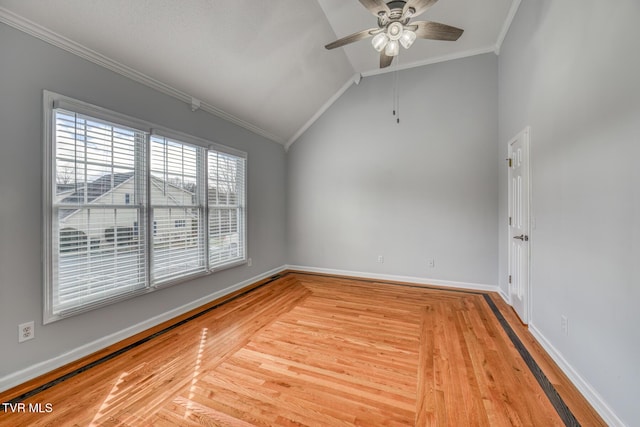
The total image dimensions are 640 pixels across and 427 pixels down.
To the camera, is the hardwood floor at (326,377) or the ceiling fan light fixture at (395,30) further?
the ceiling fan light fixture at (395,30)

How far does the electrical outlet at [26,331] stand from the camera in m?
1.88

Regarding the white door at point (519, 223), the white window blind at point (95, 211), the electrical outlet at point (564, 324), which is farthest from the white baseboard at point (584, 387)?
the white window blind at point (95, 211)

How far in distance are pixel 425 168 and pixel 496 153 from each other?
1006 mm

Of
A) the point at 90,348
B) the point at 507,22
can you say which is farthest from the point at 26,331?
the point at 507,22

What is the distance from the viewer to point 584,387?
175 cm

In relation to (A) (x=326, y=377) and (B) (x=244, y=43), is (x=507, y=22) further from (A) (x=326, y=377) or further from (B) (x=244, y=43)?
Result: (A) (x=326, y=377)

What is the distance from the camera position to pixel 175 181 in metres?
3.02

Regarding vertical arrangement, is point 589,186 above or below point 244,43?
below

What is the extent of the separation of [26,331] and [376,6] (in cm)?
378

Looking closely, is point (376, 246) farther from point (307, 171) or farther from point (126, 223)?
point (126, 223)

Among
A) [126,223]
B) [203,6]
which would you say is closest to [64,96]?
[126,223]

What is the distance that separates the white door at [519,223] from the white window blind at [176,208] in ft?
12.6

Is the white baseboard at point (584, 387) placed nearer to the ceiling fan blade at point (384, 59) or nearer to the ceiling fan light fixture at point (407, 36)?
the ceiling fan light fixture at point (407, 36)

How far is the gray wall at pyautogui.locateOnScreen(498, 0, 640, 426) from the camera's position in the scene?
140 centimetres
